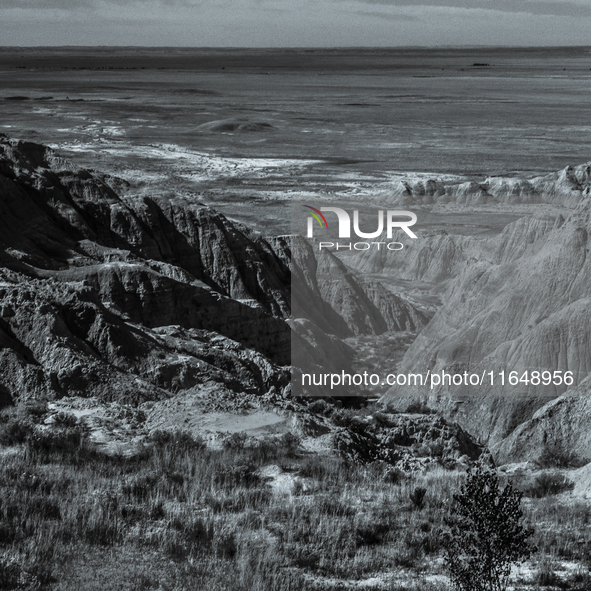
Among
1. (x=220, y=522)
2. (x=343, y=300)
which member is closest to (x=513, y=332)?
(x=343, y=300)

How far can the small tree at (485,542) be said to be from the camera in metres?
8.20

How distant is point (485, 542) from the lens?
839cm

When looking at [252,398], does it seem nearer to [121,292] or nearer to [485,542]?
[485,542]

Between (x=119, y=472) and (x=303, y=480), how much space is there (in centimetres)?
260

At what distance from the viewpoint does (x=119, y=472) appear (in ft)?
39.2

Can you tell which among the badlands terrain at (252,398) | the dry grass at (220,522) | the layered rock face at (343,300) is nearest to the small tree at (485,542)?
the dry grass at (220,522)

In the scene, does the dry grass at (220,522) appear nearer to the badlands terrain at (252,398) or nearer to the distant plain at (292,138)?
the badlands terrain at (252,398)

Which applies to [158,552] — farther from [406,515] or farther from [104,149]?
[104,149]

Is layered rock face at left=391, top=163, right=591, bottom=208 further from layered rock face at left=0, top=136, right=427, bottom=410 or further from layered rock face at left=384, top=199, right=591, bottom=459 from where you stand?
layered rock face at left=384, top=199, right=591, bottom=459

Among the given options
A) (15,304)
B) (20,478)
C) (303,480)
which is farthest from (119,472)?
(15,304)

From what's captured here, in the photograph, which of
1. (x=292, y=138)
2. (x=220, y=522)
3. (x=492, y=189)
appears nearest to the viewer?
(x=220, y=522)

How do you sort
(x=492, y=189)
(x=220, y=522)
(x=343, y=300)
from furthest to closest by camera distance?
(x=492, y=189) → (x=343, y=300) → (x=220, y=522)

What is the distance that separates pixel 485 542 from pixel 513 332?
19219 millimetres

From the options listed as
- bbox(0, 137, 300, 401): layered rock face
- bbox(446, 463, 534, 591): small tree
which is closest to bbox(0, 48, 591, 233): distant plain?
bbox(0, 137, 300, 401): layered rock face
